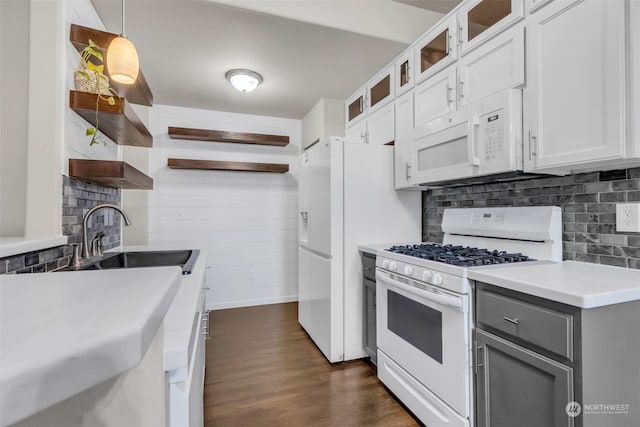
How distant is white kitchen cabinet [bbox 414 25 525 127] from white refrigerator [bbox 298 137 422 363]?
1.72ft

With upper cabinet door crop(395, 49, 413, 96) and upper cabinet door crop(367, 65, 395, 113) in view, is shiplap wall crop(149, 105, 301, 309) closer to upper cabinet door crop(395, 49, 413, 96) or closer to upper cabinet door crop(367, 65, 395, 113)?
upper cabinet door crop(367, 65, 395, 113)

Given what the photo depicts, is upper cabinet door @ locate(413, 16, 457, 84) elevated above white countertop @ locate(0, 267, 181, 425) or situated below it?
above

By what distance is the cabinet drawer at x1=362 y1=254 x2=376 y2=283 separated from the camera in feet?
7.71

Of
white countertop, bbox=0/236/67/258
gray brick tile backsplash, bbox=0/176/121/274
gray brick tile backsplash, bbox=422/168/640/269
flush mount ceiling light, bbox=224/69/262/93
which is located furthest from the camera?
flush mount ceiling light, bbox=224/69/262/93

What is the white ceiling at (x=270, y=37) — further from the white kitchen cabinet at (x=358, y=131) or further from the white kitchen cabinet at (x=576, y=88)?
the white kitchen cabinet at (x=576, y=88)

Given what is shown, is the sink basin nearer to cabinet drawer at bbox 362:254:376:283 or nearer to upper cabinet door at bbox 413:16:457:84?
cabinet drawer at bbox 362:254:376:283

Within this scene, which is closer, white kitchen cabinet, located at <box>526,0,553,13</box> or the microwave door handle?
white kitchen cabinet, located at <box>526,0,553,13</box>

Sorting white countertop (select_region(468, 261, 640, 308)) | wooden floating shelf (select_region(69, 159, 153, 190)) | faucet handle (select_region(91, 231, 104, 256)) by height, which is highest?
Answer: wooden floating shelf (select_region(69, 159, 153, 190))

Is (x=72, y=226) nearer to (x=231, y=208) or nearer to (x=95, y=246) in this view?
(x=95, y=246)

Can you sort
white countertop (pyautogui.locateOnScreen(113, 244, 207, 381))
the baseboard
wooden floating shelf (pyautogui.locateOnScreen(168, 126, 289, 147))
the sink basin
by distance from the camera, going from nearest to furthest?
white countertop (pyautogui.locateOnScreen(113, 244, 207, 381)), the sink basin, wooden floating shelf (pyautogui.locateOnScreen(168, 126, 289, 147)), the baseboard

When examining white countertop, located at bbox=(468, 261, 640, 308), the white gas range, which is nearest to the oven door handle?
the white gas range

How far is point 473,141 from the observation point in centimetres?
178

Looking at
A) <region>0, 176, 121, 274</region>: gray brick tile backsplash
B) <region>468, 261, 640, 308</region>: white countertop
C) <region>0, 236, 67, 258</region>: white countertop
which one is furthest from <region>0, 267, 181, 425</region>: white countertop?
<region>468, 261, 640, 308</region>: white countertop

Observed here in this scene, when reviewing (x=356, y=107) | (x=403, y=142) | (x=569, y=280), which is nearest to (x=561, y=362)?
(x=569, y=280)
